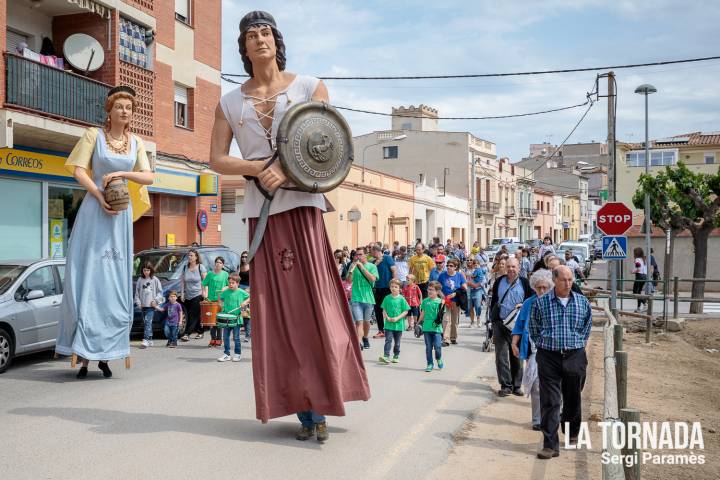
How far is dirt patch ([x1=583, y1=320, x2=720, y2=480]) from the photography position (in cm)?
700

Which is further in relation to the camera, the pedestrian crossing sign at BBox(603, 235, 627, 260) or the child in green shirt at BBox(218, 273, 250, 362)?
the pedestrian crossing sign at BBox(603, 235, 627, 260)

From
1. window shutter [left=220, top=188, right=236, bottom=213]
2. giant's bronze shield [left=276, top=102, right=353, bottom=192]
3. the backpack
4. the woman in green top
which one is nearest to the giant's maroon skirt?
giant's bronze shield [left=276, top=102, right=353, bottom=192]

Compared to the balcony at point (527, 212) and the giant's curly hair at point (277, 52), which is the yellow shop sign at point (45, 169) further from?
the balcony at point (527, 212)

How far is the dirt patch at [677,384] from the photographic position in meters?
7.00

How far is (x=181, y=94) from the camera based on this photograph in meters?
23.0

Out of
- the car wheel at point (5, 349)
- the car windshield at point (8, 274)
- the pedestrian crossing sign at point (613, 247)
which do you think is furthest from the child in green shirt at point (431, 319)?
the pedestrian crossing sign at point (613, 247)

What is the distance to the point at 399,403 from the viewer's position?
8.34m

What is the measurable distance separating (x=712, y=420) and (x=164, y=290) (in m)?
9.32

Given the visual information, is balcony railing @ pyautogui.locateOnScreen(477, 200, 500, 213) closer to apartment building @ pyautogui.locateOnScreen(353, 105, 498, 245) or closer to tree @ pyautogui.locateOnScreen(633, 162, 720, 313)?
apartment building @ pyautogui.locateOnScreen(353, 105, 498, 245)

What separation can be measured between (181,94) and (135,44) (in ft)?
12.1

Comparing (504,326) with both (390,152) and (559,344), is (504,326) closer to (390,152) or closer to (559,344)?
(559,344)

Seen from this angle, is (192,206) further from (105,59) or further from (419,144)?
(419,144)

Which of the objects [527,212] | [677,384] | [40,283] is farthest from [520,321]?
[527,212]

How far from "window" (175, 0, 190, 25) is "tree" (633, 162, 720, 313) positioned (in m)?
15.6
